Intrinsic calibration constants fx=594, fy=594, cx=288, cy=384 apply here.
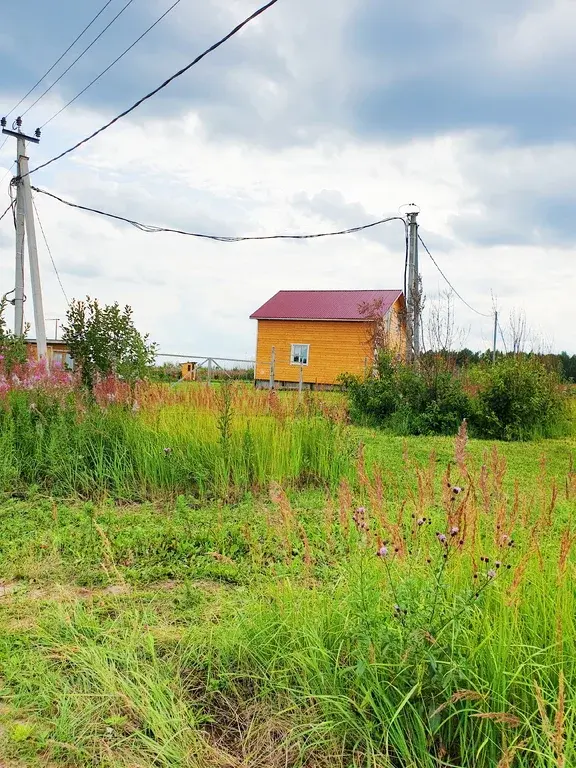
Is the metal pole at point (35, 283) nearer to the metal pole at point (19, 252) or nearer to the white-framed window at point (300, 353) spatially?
the metal pole at point (19, 252)

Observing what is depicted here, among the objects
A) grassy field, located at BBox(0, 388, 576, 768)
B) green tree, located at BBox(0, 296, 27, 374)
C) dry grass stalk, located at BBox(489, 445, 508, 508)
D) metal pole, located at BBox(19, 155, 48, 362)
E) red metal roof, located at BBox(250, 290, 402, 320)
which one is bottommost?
grassy field, located at BBox(0, 388, 576, 768)

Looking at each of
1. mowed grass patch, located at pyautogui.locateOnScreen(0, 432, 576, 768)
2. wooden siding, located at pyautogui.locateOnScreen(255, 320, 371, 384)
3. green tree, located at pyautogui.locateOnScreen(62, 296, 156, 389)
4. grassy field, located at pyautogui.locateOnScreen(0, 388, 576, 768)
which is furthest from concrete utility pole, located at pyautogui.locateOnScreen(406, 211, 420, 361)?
wooden siding, located at pyautogui.locateOnScreen(255, 320, 371, 384)

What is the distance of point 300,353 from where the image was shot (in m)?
26.4

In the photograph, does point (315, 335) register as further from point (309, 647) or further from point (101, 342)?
point (309, 647)

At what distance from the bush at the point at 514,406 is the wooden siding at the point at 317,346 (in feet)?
44.8

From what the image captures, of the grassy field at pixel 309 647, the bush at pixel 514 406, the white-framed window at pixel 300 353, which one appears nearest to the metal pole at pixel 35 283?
the bush at pixel 514 406

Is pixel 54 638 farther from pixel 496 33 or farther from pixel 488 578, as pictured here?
pixel 496 33

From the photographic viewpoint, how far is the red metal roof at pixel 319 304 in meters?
25.5

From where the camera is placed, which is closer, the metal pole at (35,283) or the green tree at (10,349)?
the green tree at (10,349)

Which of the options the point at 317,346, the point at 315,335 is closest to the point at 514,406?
the point at 317,346

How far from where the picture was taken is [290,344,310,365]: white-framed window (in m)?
26.3

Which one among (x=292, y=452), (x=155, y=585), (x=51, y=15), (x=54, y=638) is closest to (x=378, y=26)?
(x=292, y=452)

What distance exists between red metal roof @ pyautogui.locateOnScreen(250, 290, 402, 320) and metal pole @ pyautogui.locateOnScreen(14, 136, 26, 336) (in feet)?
45.9

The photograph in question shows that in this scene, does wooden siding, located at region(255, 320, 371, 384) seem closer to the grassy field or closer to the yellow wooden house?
the yellow wooden house
